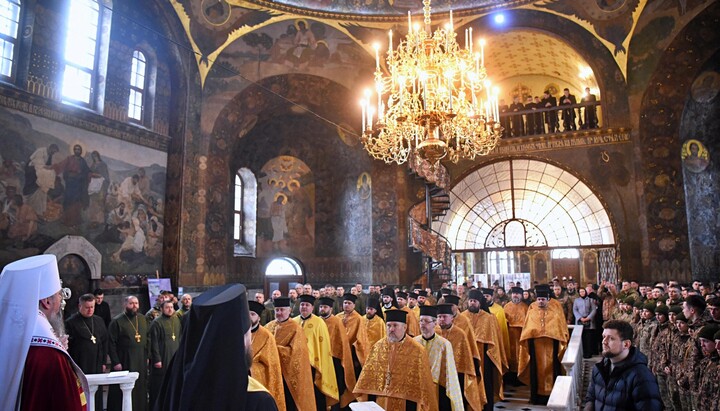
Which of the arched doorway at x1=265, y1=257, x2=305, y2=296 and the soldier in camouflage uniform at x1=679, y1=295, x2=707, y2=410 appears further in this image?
the arched doorway at x1=265, y1=257, x2=305, y2=296

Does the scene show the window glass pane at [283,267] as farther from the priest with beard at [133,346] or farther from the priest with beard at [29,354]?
the priest with beard at [29,354]

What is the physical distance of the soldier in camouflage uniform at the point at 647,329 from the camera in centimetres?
832

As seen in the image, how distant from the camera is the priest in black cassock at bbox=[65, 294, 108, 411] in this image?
7.77 m

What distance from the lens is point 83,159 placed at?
13.8 m

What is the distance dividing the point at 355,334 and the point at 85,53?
1121 centimetres

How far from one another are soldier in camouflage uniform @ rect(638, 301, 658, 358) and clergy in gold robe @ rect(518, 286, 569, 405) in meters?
1.30

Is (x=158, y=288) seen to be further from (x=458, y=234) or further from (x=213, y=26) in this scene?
(x=458, y=234)

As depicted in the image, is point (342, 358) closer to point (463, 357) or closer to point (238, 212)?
point (463, 357)

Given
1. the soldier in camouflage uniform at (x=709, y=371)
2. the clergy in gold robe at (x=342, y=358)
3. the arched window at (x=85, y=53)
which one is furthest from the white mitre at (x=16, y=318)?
the arched window at (x=85, y=53)

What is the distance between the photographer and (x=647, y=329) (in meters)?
8.65

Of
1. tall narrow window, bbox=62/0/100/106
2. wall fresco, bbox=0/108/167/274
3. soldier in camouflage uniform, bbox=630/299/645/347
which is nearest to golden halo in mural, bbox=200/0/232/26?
tall narrow window, bbox=62/0/100/106

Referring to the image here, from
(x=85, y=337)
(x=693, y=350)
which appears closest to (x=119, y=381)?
(x=85, y=337)

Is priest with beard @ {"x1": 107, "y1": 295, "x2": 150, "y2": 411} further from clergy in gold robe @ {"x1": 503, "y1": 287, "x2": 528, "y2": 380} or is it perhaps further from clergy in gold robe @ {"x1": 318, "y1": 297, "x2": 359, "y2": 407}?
clergy in gold robe @ {"x1": 503, "y1": 287, "x2": 528, "y2": 380}

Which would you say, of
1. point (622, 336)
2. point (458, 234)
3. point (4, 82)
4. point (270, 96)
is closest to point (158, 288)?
point (4, 82)
